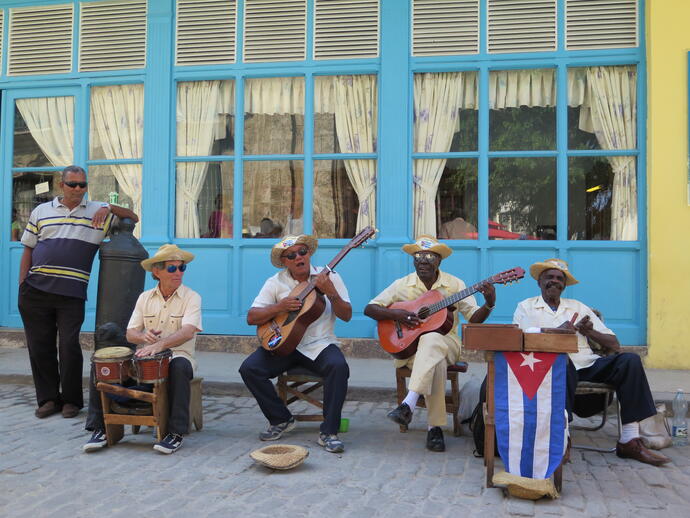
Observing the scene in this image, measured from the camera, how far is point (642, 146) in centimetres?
719

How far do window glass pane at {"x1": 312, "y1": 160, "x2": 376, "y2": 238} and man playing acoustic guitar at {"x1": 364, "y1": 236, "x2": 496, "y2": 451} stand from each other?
2.80m

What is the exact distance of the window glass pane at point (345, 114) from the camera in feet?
25.6

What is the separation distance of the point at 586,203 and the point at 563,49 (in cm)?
176

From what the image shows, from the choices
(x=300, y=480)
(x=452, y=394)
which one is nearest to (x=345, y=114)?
(x=452, y=394)

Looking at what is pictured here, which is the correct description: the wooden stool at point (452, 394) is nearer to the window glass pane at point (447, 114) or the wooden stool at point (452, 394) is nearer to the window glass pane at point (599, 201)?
the window glass pane at point (599, 201)

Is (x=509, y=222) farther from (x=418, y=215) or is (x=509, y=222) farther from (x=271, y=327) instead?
(x=271, y=327)

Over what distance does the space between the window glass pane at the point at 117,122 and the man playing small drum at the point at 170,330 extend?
388 centimetres

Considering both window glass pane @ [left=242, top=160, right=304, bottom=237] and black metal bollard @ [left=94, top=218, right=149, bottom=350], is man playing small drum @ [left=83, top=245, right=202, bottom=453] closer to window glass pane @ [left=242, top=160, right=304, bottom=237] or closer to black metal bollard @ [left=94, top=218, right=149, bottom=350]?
black metal bollard @ [left=94, top=218, right=149, bottom=350]

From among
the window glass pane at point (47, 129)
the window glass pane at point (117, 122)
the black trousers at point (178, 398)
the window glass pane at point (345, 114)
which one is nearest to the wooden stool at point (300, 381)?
the black trousers at point (178, 398)

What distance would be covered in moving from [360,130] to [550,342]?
4.82m

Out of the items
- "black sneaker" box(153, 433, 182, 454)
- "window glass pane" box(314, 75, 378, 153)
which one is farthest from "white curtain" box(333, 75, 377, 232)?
"black sneaker" box(153, 433, 182, 454)


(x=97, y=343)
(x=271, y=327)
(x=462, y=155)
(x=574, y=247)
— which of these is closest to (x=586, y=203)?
A: (x=574, y=247)

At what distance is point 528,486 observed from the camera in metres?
3.43

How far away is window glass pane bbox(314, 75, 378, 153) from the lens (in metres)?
7.79
